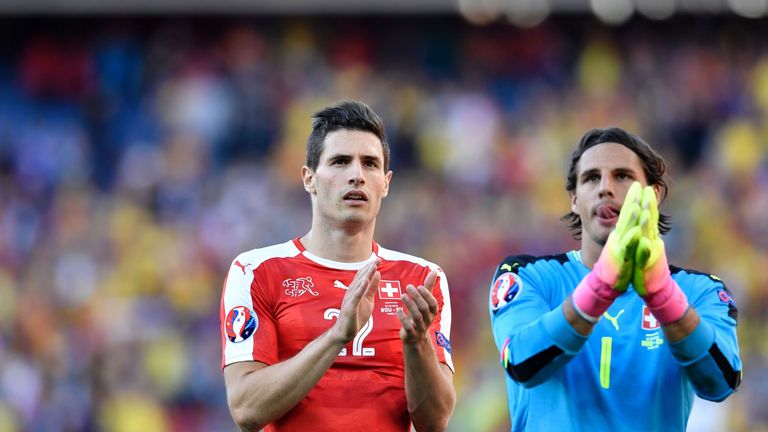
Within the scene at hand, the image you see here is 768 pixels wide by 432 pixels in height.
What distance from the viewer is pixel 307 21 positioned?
17.2m

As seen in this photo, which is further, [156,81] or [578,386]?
[156,81]

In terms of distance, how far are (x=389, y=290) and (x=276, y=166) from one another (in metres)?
10.2

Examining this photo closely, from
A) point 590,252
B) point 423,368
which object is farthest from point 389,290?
point 590,252

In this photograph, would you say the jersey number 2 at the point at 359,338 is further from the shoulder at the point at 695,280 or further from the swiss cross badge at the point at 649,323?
the shoulder at the point at 695,280

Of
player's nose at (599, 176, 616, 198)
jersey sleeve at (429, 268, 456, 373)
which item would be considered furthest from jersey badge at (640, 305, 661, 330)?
jersey sleeve at (429, 268, 456, 373)

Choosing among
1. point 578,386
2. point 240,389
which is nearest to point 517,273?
point 578,386

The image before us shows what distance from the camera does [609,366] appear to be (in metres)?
4.50

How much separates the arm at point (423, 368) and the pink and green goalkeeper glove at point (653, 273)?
0.95 metres

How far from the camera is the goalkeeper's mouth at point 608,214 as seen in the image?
4648 mm

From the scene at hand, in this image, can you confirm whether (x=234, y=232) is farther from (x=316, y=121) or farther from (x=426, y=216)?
(x=316, y=121)

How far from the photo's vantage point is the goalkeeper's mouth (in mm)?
4648

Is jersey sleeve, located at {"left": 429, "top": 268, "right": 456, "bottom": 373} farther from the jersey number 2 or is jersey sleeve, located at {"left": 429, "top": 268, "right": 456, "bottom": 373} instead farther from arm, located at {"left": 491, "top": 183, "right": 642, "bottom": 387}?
arm, located at {"left": 491, "top": 183, "right": 642, "bottom": 387}

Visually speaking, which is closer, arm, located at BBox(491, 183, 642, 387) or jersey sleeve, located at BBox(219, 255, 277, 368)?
arm, located at BBox(491, 183, 642, 387)

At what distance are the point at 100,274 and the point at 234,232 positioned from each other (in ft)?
5.62
